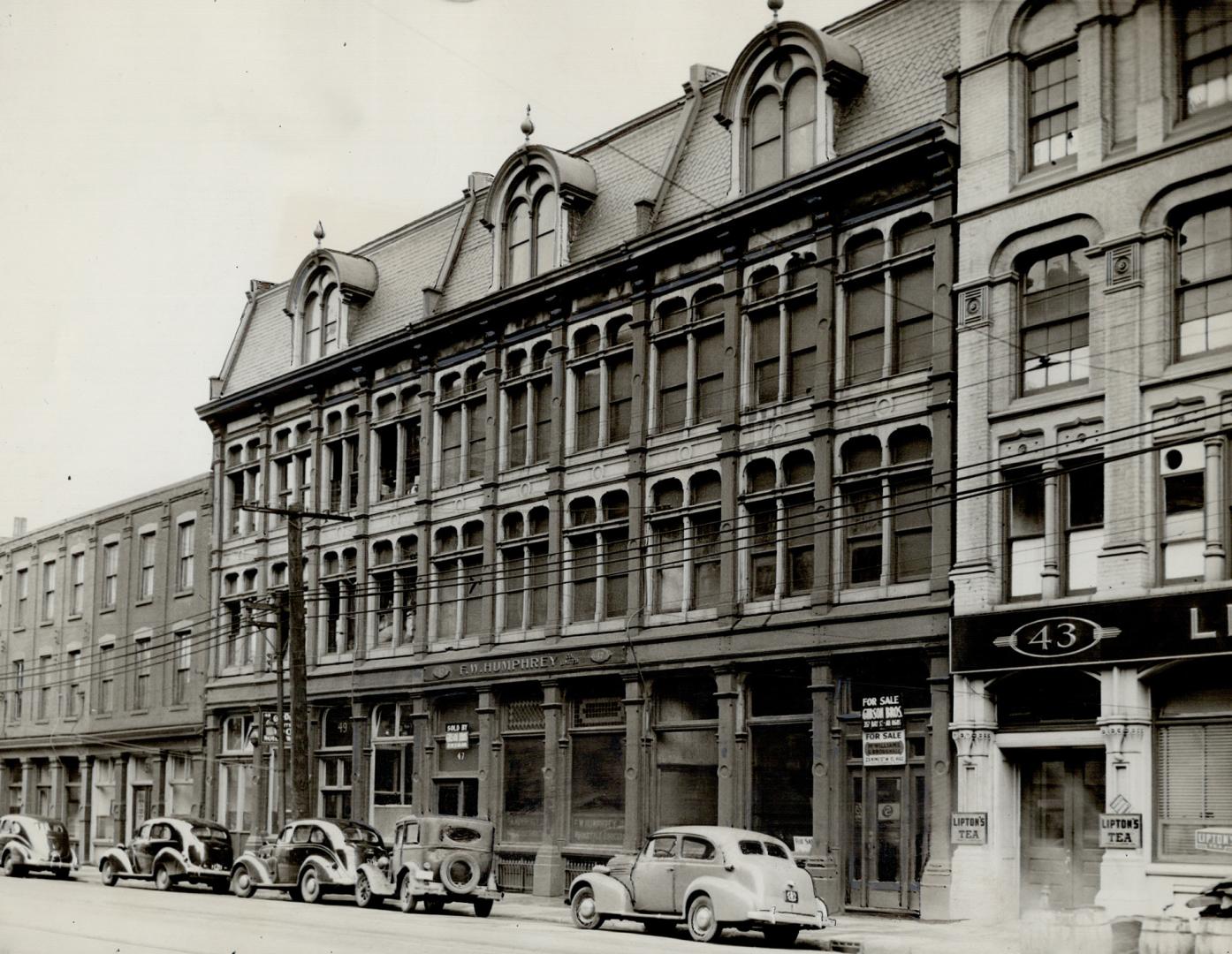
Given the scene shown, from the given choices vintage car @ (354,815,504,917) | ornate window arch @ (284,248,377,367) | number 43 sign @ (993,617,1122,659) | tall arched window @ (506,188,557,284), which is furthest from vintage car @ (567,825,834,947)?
ornate window arch @ (284,248,377,367)

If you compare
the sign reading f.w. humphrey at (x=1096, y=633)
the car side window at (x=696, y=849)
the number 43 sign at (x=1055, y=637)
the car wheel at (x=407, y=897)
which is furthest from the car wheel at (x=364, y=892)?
the number 43 sign at (x=1055, y=637)

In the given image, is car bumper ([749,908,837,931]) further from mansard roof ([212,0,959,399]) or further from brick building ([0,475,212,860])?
brick building ([0,475,212,860])

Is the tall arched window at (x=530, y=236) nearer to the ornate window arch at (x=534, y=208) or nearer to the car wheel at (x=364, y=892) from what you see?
the ornate window arch at (x=534, y=208)

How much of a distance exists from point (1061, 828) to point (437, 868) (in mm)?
11052

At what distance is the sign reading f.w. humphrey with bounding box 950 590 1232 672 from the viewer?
22562mm

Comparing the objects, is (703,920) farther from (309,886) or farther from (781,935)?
(309,886)

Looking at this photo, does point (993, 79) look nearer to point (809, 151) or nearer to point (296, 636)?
point (809, 151)

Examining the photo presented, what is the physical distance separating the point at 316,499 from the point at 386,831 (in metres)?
9.43

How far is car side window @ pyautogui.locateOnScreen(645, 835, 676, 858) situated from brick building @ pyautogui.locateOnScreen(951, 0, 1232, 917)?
15.3 feet

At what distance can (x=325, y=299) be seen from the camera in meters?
45.5

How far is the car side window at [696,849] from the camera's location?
2436 centimetres

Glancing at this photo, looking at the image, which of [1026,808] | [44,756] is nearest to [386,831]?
[1026,808]

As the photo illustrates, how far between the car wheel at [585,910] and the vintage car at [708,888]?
14 mm

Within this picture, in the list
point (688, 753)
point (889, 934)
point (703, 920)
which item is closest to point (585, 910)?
point (703, 920)
